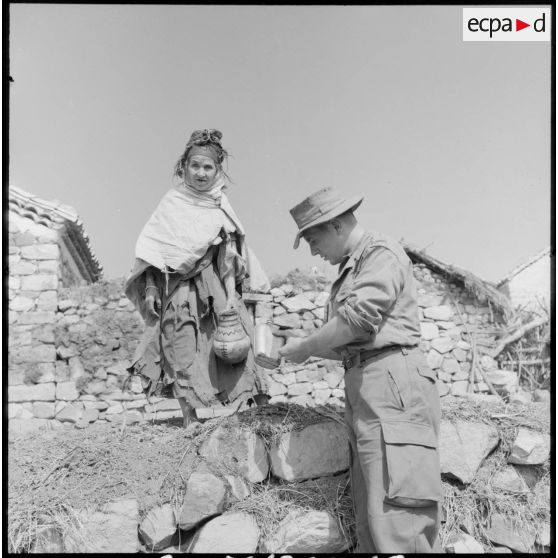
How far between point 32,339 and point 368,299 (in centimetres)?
818

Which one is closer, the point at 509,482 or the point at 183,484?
the point at 183,484

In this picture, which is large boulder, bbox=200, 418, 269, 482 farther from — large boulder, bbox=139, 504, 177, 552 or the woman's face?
the woman's face

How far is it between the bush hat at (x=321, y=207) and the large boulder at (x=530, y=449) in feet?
5.79

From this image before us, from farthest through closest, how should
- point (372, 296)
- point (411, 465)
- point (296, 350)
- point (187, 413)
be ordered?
1. point (187, 413)
2. point (296, 350)
3. point (372, 296)
4. point (411, 465)

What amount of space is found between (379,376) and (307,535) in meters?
1.03

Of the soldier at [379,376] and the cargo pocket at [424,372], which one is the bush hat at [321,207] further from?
the cargo pocket at [424,372]

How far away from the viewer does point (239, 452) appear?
3.40m

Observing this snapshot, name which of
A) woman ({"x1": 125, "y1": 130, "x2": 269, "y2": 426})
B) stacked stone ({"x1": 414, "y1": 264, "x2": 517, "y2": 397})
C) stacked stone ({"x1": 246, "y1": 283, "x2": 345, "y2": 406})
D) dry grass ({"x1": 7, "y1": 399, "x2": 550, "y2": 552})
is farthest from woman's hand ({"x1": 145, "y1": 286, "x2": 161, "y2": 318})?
stacked stone ({"x1": 414, "y1": 264, "x2": 517, "y2": 397})

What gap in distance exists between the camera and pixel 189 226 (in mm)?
4285

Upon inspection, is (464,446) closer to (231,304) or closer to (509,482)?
(509,482)

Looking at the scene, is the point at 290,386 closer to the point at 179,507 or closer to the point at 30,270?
the point at 30,270

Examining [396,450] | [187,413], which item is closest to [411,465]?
[396,450]

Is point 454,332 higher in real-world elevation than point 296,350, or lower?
lower

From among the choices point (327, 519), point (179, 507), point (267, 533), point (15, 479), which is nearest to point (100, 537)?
point (179, 507)
